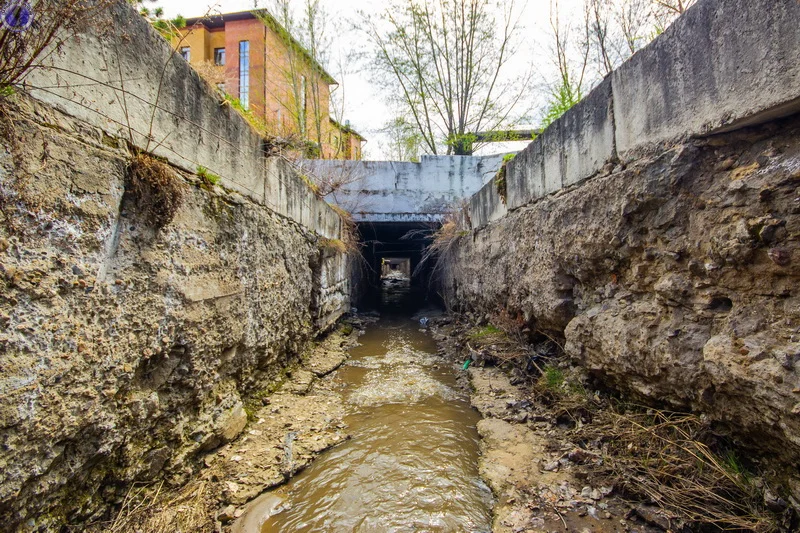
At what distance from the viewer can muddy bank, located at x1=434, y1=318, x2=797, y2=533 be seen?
1684 millimetres

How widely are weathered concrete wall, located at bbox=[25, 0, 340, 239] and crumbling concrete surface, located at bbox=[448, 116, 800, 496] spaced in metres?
2.87

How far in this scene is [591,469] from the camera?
2.23 meters

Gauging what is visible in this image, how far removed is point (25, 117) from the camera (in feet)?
4.21

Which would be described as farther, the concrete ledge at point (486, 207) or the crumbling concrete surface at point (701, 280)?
the concrete ledge at point (486, 207)

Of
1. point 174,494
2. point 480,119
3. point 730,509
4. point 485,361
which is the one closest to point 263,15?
point 480,119

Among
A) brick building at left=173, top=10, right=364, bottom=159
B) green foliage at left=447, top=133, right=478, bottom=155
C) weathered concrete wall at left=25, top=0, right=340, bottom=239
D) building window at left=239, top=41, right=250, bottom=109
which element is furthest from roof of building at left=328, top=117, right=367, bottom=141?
weathered concrete wall at left=25, top=0, right=340, bottom=239

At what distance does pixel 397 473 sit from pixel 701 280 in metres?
2.23

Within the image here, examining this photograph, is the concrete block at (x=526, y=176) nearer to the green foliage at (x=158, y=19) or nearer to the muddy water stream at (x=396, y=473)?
the muddy water stream at (x=396, y=473)

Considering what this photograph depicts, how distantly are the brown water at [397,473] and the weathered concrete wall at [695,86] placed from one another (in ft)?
7.96

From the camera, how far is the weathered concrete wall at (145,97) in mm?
1496

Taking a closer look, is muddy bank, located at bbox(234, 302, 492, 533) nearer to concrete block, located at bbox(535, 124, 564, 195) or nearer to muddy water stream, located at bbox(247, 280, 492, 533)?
muddy water stream, located at bbox(247, 280, 492, 533)

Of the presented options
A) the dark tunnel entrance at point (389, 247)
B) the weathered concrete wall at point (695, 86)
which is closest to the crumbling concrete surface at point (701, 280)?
the weathered concrete wall at point (695, 86)

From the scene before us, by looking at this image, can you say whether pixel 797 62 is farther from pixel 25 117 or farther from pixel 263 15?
pixel 263 15

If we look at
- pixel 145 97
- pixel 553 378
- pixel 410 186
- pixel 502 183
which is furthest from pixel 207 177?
pixel 410 186
